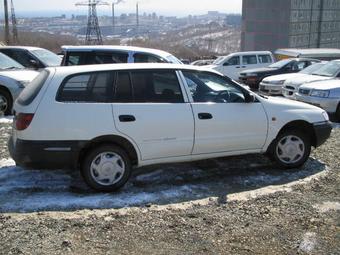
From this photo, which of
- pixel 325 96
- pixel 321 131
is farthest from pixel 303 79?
pixel 321 131

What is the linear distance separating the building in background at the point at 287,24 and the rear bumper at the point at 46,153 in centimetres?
6536

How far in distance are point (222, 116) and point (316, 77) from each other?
7.66 metres

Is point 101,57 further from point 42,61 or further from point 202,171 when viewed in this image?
point 202,171

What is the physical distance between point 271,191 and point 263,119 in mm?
1054

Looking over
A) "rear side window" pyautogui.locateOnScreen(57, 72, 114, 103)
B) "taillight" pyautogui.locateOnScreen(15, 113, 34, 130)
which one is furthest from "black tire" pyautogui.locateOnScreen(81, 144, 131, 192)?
"taillight" pyautogui.locateOnScreen(15, 113, 34, 130)

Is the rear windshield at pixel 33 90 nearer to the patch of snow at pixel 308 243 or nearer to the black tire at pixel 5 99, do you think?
the patch of snow at pixel 308 243

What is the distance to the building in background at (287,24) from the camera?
6756 cm

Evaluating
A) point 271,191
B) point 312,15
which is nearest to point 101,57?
point 271,191

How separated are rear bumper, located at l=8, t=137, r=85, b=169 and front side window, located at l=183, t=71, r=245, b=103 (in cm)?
161

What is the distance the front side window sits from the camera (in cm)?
602

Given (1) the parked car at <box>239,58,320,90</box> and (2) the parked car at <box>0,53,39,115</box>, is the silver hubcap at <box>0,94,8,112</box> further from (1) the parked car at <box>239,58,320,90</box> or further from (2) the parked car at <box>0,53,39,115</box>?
(1) the parked car at <box>239,58,320,90</box>

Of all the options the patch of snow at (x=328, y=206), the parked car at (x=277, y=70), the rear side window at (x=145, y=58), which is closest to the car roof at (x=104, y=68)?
the patch of snow at (x=328, y=206)

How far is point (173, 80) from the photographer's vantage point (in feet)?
19.4

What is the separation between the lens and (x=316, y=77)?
1281cm
